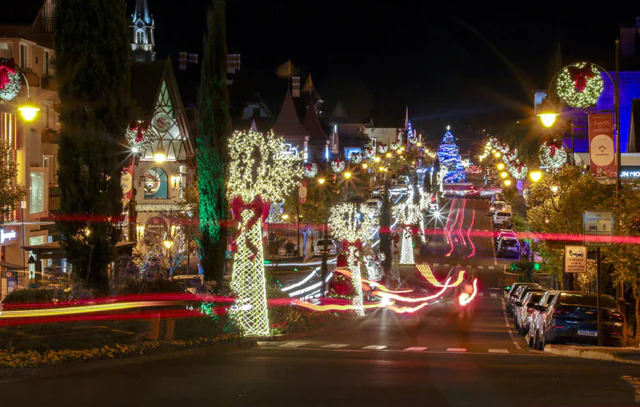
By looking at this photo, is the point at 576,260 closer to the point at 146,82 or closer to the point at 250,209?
the point at 250,209

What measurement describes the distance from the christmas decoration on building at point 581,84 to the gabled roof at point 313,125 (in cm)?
7185

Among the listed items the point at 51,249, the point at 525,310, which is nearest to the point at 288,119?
the point at 51,249

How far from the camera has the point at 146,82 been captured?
54125 millimetres

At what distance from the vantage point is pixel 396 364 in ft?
50.6

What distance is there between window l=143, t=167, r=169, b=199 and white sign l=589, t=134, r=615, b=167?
3463 cm

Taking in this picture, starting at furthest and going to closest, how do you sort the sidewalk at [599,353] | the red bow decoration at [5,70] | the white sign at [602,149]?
the white sign at [602,149]
the red bow decoration at [5,70]
the sidewalk at [599,353]

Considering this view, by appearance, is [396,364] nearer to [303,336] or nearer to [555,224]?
[303,336]

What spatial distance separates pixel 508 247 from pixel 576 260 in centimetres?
4572

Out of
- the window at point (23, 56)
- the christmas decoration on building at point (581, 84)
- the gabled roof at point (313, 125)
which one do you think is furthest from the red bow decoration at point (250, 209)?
the gabled roof at point (313, 125)

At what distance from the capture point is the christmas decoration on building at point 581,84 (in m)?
22.2

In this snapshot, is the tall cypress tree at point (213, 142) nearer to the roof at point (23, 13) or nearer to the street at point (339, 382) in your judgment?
the street at point (339, 382)

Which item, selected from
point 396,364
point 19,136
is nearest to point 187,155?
point 19,136

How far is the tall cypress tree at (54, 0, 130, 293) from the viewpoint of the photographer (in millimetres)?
19125

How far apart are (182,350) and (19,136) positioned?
73.8ft
